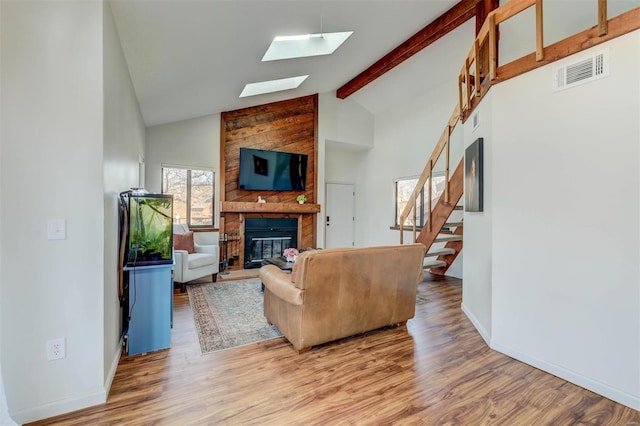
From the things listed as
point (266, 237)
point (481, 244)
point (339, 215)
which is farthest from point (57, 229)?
point (339, 215)

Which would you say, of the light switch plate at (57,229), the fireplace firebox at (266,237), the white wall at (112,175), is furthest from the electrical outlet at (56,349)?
the fireplace firebox at (266,237)

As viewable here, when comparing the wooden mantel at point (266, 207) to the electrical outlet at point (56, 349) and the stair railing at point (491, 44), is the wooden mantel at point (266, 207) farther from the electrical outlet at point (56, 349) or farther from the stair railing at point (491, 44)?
the electrical outlet at point (56, 349)

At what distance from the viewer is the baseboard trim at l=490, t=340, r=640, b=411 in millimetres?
1854

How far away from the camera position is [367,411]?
177 centimetres

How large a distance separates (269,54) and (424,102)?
11.6 feet

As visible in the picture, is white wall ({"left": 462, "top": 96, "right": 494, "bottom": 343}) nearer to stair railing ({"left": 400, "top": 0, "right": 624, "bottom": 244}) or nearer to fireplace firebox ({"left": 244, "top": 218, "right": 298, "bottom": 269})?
stair railing ({"left": 400, "top": 0, "right": 624, "bottom": 244})

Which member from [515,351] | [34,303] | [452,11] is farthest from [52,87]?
[452,11]

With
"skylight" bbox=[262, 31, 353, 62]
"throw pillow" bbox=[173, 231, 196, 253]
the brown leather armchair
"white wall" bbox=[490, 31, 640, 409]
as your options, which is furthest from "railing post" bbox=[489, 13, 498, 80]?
"throw pillow" bbox=[173, 231, 196, 253]

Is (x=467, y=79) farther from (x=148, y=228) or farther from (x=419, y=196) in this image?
(x=148, y=228)

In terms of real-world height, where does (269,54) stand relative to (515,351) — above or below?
above

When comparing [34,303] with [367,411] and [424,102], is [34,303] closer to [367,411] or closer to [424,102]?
[367,411]

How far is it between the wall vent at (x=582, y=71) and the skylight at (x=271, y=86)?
378cm

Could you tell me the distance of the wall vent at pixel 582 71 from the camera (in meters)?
1.95

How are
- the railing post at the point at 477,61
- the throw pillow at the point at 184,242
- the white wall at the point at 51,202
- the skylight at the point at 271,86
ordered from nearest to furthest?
1. the white wall at the point at 51,202
2. the railing post at the point at 477,61
3. the throw pillow at the point at 184,242
4. the skylight at the point at 271,86
